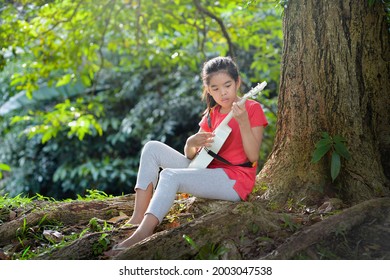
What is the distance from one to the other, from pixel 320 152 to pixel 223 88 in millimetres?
710

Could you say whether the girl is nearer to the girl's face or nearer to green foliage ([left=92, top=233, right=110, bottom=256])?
the girl's face

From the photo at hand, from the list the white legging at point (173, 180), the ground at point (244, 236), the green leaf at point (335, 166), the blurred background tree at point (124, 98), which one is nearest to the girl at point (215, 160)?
the white legging at point (173, 180)

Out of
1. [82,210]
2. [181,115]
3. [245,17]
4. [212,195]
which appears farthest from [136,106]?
[212,195]

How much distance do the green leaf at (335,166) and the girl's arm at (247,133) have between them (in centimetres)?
47

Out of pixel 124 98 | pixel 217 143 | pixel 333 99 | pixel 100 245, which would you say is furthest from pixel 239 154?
pixel 124 98

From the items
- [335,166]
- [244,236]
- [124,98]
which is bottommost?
[244,236]

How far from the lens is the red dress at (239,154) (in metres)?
3.36

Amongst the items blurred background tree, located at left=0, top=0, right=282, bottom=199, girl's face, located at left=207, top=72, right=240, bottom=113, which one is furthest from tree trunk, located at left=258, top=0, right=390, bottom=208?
blurred background tree, located at left=0, top=0, right=282, bottom=199

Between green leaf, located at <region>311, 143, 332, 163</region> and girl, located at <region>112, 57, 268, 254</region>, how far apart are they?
359mm

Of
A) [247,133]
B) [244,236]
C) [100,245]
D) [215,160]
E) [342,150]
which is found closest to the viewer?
[244,236]

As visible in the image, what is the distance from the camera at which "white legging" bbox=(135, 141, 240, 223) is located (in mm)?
3140

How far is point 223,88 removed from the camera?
3396 mm

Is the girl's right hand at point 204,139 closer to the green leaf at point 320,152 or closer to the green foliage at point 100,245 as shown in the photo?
the green leaf at point 320,152

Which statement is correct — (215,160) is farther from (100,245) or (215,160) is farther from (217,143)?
(100,245)
